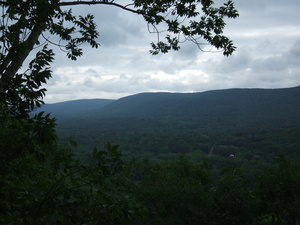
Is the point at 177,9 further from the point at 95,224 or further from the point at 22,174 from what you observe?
the point at 95,224

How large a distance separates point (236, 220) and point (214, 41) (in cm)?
1167

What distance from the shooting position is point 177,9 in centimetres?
608

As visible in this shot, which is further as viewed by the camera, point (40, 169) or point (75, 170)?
point (40, 169)

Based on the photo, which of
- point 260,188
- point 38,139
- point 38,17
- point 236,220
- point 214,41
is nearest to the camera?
point 38,139

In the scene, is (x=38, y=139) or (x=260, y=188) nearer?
(x=38, y=139)

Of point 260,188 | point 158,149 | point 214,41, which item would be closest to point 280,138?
point 158,149

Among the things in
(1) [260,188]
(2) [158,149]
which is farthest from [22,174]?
(2) [158,149]

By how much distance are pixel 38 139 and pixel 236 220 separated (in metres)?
14.1

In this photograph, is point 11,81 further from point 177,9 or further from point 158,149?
point 158,149

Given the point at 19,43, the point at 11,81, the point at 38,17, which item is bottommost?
the point at 11,81

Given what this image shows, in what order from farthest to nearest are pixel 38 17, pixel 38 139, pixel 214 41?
1. pixel 214 41
2. pixel 38 17
3. pixel 38 139

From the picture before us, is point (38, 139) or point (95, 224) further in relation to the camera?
point (38, 139)

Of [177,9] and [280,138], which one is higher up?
[177,9]

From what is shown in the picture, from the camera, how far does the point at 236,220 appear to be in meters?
14.3
